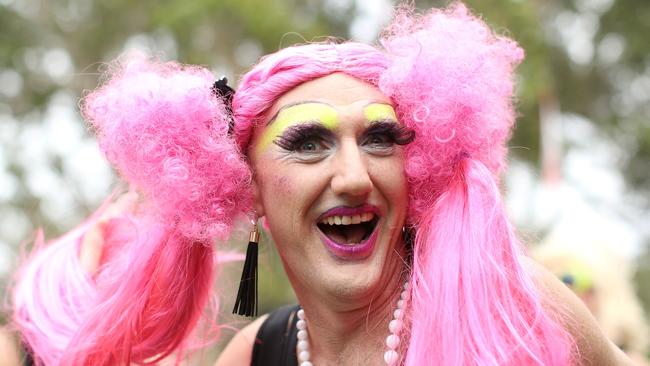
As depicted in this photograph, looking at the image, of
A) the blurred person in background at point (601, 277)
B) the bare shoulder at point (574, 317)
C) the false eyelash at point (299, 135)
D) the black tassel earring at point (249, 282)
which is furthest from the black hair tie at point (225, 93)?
the blurred person in background at point (601, 277)

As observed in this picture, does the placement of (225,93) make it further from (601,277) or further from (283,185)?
(601,277)

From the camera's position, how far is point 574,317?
2295 mm

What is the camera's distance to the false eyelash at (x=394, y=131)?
8.12 ft

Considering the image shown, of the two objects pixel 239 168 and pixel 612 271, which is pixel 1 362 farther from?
pixel 612 271

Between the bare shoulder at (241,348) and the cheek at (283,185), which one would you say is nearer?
the cheek at (283,185)

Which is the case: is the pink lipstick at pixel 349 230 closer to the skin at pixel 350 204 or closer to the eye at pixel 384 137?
the skin at pixel 350 204

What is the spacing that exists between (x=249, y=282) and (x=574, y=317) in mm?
1049

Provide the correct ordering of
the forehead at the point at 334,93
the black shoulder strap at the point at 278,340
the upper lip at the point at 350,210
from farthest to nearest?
1. the black shoulder strap at the point at 278,340
2. the forehead at the point at 334,93
3. the upper lip at the point at 350,210

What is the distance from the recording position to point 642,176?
13.1 m

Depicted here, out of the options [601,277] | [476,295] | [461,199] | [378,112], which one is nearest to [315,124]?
[378,112]

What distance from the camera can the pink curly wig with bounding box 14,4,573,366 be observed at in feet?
7.23

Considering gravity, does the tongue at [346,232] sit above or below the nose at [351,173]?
below

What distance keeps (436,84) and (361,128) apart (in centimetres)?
28

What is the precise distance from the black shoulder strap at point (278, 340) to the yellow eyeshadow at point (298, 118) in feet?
2.46
